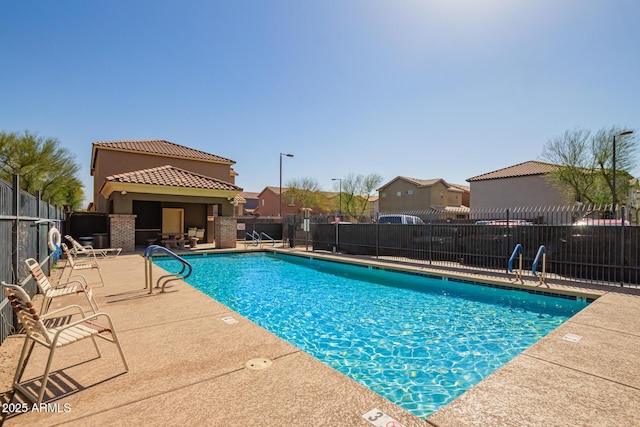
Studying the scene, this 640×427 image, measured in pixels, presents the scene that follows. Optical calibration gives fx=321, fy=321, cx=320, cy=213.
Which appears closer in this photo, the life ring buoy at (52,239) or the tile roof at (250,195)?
the life ring buoy at (52,239)

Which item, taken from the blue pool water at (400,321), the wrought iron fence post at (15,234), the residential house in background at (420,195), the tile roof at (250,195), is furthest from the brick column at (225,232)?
the tile roof at (250,195)

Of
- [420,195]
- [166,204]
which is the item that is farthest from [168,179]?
[420,195]

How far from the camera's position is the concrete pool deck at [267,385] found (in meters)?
2.45

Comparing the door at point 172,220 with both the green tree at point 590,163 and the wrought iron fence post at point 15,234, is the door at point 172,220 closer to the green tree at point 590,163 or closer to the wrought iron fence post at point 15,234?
the wrought iron fence post at point 15,234

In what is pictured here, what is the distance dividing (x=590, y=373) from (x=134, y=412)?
4.23m

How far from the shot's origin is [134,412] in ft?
8.14

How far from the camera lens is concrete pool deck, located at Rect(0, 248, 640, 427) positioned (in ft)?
8.04

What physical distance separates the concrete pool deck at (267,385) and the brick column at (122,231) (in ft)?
40.6

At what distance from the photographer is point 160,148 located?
2242 centimetres

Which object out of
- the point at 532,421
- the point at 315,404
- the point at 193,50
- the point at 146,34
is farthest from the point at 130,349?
the point at 193,50

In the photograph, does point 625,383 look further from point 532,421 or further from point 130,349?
point 130,349

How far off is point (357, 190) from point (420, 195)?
12.4 m

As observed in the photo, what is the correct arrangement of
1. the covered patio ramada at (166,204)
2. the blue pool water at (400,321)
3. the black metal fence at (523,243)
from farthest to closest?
the covered patio ramada at (166,204), the black metal fence at (523,243), the blue pool water at (400,321)

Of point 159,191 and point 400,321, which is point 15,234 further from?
point 159,191
